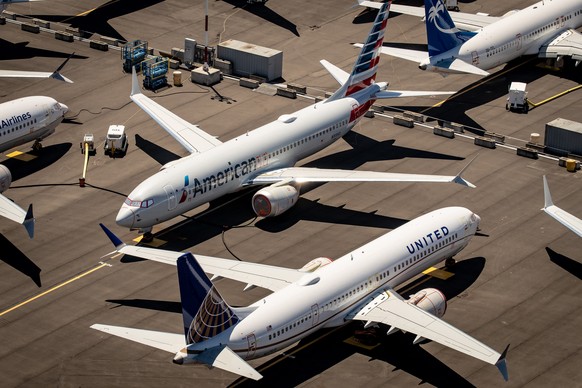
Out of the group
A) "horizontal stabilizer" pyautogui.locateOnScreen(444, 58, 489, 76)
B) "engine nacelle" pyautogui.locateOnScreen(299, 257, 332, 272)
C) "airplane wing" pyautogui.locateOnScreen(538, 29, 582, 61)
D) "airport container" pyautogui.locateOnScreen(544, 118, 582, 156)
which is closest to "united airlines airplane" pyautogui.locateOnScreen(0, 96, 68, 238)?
"engine nacelle" pyautogui.locateOnScreen(299, 257, 332, 272)

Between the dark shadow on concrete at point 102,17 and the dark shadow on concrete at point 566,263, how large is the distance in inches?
2143

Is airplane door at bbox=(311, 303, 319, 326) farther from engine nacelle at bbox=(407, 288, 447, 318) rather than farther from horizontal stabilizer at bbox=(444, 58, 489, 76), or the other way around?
horizontal stabilizer at bbox=(444, 58, 489, 76)

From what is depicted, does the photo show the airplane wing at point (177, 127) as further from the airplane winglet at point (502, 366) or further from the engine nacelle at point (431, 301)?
the airplane winglet at point (502, 366)

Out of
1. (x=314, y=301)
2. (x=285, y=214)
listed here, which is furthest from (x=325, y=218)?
(x=314, y=301)

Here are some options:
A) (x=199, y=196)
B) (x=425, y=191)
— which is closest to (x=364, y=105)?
(x=425, y=191)

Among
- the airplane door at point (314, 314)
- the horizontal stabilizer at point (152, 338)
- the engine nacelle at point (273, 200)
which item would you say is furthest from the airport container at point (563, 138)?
the horizontal stabilizer at point (152, 338)

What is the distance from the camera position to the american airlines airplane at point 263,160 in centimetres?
8262

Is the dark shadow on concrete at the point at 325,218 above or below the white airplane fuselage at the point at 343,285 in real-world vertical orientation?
below

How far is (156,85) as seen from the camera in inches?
4289

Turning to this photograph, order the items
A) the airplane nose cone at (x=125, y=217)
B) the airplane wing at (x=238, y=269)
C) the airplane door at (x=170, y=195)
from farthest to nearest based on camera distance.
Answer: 1. the airplane door at (x=170, y=195)
2. the airplane nose cone at (x=125, y=217)
3. the airplane wing at (x=238, y=269)

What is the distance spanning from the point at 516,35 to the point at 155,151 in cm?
3691

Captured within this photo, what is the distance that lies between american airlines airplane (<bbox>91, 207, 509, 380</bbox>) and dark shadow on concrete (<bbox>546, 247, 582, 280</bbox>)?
6014 mm

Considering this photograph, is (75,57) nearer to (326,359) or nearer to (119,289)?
(119,289)

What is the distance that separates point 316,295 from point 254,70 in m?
46.0
